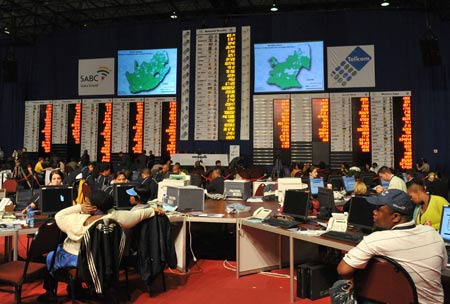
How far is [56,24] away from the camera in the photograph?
53.9ft

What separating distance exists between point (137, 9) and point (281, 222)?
14415 mm

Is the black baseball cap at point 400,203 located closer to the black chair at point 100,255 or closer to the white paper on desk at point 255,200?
the black chair at point 100,255

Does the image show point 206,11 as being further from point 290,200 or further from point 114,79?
point 290,200

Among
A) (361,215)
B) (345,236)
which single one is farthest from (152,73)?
(345,236)

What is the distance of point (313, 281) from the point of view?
4.00m

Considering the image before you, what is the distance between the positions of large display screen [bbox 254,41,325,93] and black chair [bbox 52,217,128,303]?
33.0 ft

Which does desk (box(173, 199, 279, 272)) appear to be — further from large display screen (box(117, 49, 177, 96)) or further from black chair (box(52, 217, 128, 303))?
large display screen (box(117, 49, 177, 96))

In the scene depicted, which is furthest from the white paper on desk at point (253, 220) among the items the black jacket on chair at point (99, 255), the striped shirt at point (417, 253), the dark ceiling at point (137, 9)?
the dark ceiling at point (137, 9)

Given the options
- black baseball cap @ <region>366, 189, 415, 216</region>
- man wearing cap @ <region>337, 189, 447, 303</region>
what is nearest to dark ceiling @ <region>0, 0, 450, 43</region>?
black baseball cap @ <region>366, 189, 415, 216</region>

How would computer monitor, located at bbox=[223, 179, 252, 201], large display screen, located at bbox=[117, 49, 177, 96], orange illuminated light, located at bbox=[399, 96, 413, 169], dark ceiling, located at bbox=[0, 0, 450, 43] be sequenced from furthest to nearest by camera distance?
1. dark ceiling, located at bbox=[0, 0, 450, 43]
2. large display screen, located at bbox=[117, 49, 177, 96]
3. orange illuminated light, located at bbox=[399, 96, 413, 169]
4. computer monitor, located at bbox=[223, 179, 252, 201]

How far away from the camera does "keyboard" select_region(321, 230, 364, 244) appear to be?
10.8 ft

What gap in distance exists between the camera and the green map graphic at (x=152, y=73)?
1351 centimetres

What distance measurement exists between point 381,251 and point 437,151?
11.7 meters

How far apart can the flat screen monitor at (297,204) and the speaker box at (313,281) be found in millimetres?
556
